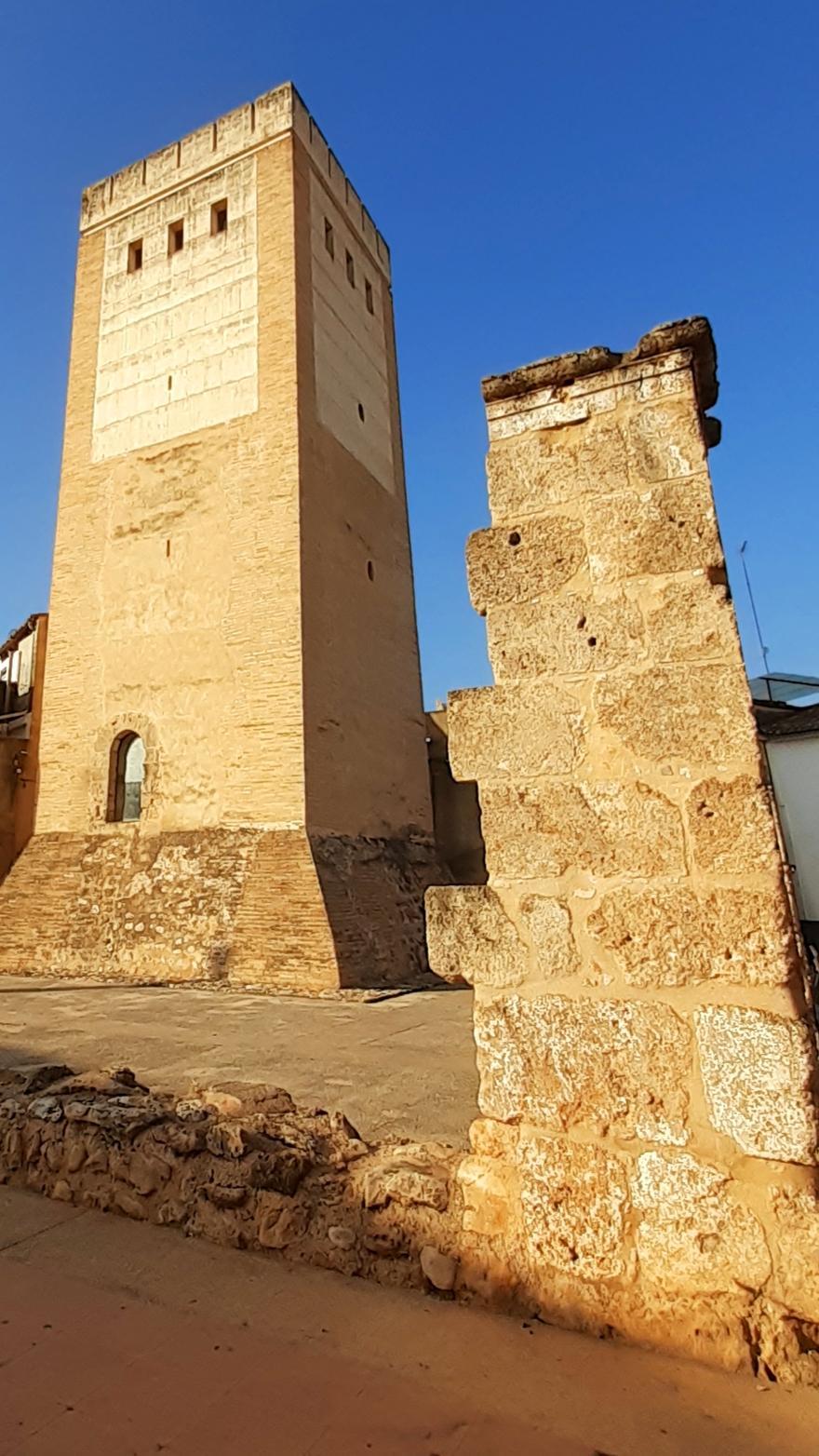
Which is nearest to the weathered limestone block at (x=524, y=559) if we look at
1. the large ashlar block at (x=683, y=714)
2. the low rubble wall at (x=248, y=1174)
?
the large ashlar block at (x=683, y=714)

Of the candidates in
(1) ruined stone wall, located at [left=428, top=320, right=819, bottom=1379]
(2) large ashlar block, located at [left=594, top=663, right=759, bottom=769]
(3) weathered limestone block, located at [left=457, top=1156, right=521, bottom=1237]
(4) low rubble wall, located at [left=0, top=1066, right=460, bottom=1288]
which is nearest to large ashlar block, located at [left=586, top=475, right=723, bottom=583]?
(1) ruined stone wall, located at [left=428, top=320, right=819, bottom=1379]

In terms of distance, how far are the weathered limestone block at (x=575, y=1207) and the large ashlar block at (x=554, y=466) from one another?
180 cm

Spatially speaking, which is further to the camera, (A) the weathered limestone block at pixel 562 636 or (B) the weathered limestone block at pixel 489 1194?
(A) the weathered limestone block at pixel 562 636

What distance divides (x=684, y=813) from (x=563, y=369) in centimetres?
143

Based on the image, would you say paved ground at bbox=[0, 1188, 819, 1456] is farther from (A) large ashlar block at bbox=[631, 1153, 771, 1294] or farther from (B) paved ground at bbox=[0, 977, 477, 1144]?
(B) paved ground at bbox=[0, 977, 477, 1144]

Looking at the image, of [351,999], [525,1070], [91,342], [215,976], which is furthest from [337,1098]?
[91,342]

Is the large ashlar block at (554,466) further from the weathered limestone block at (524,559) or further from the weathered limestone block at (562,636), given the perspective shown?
the weathered limestone block at (562,636)

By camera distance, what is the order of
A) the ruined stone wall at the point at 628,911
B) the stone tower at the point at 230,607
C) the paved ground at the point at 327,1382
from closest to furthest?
the paved ground at the point at 327,1382
the ruined stone wall at the point at 628,911
the stone tower at the point at 230,607

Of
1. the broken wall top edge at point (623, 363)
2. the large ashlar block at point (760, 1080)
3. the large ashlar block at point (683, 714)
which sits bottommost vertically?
the large ashlar block at point (760, 1080)

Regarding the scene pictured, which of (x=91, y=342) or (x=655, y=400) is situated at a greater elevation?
(x=91, y=342)

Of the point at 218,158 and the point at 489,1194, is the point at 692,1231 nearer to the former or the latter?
the point at 489,1194

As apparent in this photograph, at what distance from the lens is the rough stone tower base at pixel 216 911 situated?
9.16 m

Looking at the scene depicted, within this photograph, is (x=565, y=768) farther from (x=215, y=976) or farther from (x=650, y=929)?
(x=215, y=976)

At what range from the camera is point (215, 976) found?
9.22m
